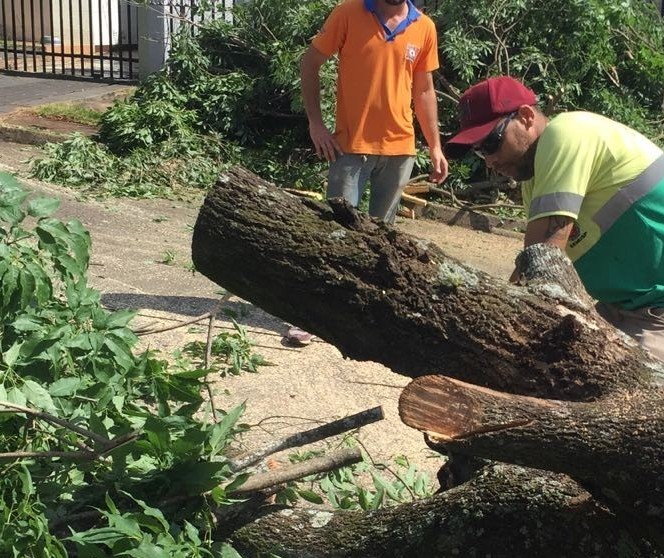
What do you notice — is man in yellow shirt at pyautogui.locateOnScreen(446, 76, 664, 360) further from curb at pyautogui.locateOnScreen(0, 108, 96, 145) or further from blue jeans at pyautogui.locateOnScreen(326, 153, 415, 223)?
curb at pyautogui.locateOnScreen(0, 108, 96, 145)

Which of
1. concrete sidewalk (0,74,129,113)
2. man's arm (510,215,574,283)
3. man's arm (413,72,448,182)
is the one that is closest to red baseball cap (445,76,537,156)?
man's arm (510,215,574,283)

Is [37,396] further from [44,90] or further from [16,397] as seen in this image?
[44,90]

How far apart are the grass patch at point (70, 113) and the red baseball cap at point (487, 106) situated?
8.36m

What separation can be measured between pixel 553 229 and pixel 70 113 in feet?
30.5

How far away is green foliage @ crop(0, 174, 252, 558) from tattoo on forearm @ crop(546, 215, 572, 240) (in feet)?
3.66

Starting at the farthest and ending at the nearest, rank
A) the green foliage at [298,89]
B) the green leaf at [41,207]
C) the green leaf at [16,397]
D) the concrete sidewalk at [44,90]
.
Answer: the concrete sidewalk at [44,90] → the green foliage at [298,89] → the green leaf at [41,207] → the green leaf at [16,397]

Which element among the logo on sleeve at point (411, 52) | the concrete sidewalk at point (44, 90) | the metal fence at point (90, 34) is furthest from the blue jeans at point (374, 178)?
the concrete sidewalk at point (44, 90)

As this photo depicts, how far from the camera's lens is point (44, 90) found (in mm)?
13367

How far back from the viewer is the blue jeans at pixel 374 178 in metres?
5.95

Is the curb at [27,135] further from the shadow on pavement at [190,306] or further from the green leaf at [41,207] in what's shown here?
the green leaf at [41,207]

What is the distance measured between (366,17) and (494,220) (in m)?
3.82

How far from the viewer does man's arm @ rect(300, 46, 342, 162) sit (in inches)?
229

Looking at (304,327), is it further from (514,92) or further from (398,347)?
(514,92)

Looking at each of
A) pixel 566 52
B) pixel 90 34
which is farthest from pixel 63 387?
pixel 90 34
